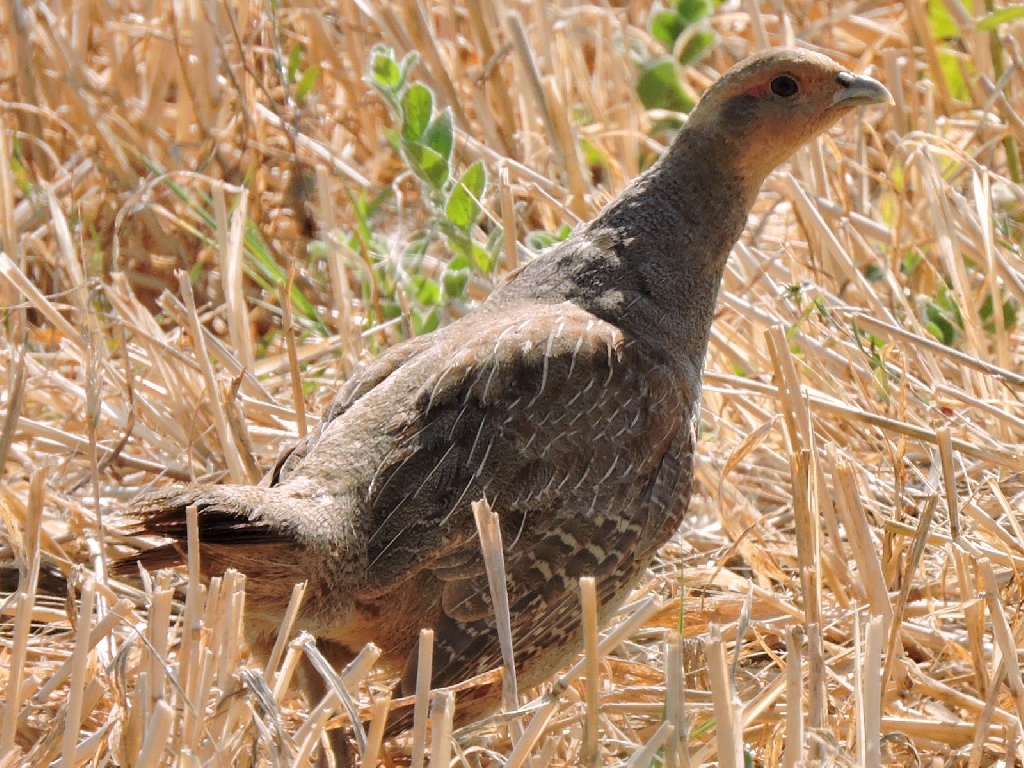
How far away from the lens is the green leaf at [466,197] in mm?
3684

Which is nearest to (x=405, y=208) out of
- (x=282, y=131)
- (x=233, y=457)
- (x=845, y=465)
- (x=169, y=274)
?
(x=282, y=131)

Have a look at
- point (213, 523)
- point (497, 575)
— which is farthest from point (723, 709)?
point (213, 523)

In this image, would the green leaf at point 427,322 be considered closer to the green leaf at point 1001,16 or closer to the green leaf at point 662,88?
the green leaf at point 662,88


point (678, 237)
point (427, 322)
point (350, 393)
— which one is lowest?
point (427, 322)

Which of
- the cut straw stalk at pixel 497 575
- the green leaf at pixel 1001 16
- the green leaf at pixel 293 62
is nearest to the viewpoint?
the cut straw stalk at pixel 497 575

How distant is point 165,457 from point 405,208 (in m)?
1.67

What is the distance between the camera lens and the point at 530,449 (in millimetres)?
2912

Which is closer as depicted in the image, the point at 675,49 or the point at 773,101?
the point at 773,101

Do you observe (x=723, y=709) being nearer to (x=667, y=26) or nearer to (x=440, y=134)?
(x=440, y=134)

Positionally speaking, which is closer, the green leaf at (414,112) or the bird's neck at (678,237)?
the bird's neck at (678,237)

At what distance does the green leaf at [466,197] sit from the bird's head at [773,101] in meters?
0.63

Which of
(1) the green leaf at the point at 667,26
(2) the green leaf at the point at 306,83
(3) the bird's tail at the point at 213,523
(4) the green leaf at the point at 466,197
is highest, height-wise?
(2) the green leaf at the point at 306,83

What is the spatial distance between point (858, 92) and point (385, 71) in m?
1.20

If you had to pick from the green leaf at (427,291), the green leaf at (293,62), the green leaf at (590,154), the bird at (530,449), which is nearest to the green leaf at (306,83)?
the green leaf at (293,62)
